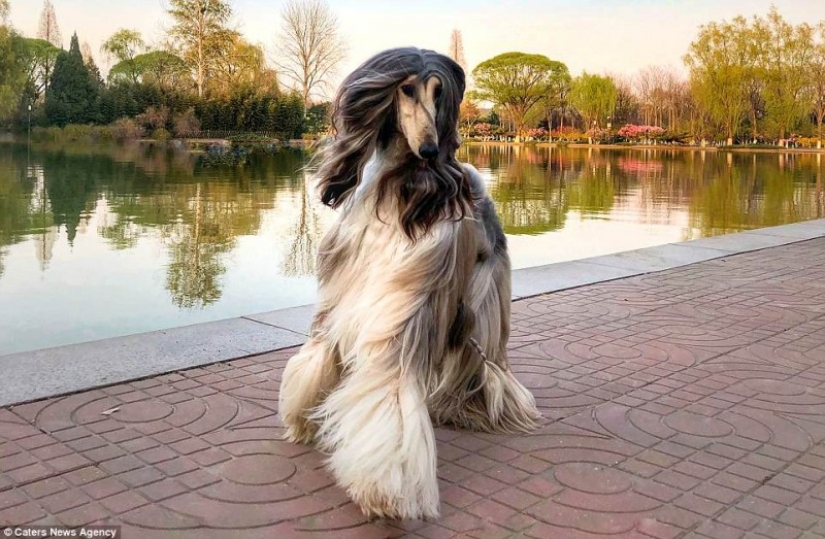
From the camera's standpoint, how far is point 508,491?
3002 millimetres

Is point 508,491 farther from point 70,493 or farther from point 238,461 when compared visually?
point 70,493

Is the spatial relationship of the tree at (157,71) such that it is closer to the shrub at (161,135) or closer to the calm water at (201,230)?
the shrub at (161,135)

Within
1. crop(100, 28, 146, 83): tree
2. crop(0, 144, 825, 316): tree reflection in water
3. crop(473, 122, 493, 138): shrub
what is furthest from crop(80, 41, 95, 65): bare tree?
crop(473, 122, 493, 138): shrub

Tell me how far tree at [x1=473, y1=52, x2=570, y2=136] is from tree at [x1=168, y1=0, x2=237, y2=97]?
2022 inches

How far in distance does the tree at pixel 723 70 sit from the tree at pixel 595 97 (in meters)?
12.5

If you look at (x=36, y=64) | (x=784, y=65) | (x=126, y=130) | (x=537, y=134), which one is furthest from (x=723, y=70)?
(x=36, y=64)

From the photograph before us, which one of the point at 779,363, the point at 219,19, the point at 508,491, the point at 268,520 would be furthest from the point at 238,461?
the point at 219,19

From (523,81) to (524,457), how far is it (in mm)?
95537

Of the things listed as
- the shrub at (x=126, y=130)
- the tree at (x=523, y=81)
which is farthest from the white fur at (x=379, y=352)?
the tree at (x=523, y=81)

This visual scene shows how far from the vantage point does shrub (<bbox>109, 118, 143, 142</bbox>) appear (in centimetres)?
4289

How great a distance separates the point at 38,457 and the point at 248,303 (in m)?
3.71

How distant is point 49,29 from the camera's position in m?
51.3

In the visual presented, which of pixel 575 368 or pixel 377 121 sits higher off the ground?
pixel 377 121

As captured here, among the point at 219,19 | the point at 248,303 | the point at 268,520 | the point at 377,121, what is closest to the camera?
the point at 268,520
